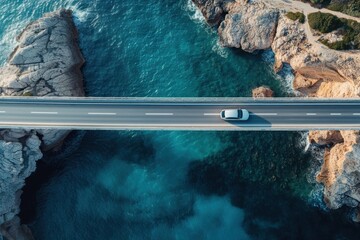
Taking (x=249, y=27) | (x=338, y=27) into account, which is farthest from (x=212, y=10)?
(x=338, y=27)

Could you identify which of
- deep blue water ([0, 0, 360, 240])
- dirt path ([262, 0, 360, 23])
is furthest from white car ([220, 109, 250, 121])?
dirt path ([262, 0, 360, 23])

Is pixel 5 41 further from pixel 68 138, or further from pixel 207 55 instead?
pixel 207 55

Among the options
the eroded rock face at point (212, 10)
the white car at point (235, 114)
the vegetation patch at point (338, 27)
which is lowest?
the white car at point (235, 114)

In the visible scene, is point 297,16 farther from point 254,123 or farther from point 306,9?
point 254,123

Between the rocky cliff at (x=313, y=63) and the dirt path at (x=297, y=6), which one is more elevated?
the dirt path at (x=297, y=6)

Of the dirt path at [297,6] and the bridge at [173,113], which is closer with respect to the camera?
the bridge at [173,113]

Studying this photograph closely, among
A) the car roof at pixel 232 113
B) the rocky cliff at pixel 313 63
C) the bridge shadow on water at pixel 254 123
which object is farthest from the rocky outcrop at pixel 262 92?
the car roof at pixel 232 113

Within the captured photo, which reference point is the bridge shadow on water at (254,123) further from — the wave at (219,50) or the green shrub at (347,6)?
the green shrub at (347,6)
